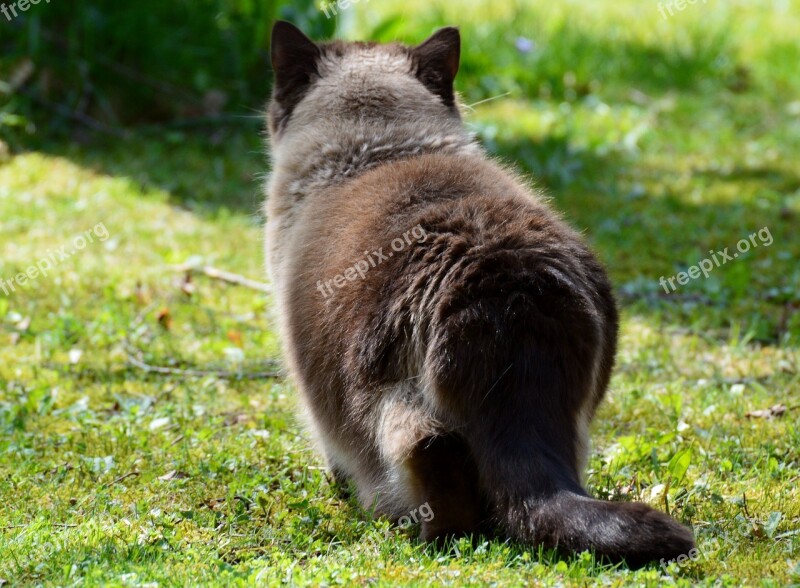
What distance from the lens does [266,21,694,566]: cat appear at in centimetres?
266

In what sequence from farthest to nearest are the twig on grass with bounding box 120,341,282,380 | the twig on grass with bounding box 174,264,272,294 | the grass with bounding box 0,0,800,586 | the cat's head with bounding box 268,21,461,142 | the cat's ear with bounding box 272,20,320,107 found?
the twig on grass with bounding box 174,264,272,294 < the twig on grass with bounding box 120,341,282,380 < the cat's ear with bounding box 272,20,320,107 < the cat's head with bounding box 268,21,461,142 < the grass with bounding box 0,0,800,586

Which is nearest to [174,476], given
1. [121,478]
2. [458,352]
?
[121,478]

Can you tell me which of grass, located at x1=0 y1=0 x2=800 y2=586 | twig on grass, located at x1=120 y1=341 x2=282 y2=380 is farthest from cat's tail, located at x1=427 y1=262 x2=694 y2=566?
twig on grass, located at x1=120 y1=341 x2=282 y2=380

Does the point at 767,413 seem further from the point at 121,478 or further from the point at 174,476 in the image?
the point at 121,478

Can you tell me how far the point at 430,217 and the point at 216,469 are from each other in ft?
4.10

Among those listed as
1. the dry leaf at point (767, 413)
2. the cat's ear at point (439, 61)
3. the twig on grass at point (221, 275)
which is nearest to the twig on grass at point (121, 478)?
the cat's ear at point (439, 61)

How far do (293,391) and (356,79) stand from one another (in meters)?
1.29

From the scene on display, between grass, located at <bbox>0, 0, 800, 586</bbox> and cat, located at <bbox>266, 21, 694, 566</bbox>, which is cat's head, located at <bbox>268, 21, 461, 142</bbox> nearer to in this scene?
cat, located at <bbox>266, 21, 694, 566</bbox>

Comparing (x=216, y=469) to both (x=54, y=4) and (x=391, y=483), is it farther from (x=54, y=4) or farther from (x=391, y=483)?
(x=54, y=4)

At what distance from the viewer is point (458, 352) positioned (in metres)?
2.75

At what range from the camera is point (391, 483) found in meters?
2.96

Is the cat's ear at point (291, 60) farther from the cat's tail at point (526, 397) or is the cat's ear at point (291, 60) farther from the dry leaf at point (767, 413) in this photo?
the dry leaf at point (767, 413)

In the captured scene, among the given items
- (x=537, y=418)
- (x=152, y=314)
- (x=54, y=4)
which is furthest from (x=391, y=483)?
(x=54, y=4)

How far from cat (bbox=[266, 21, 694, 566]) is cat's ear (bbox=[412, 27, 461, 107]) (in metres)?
0.71
